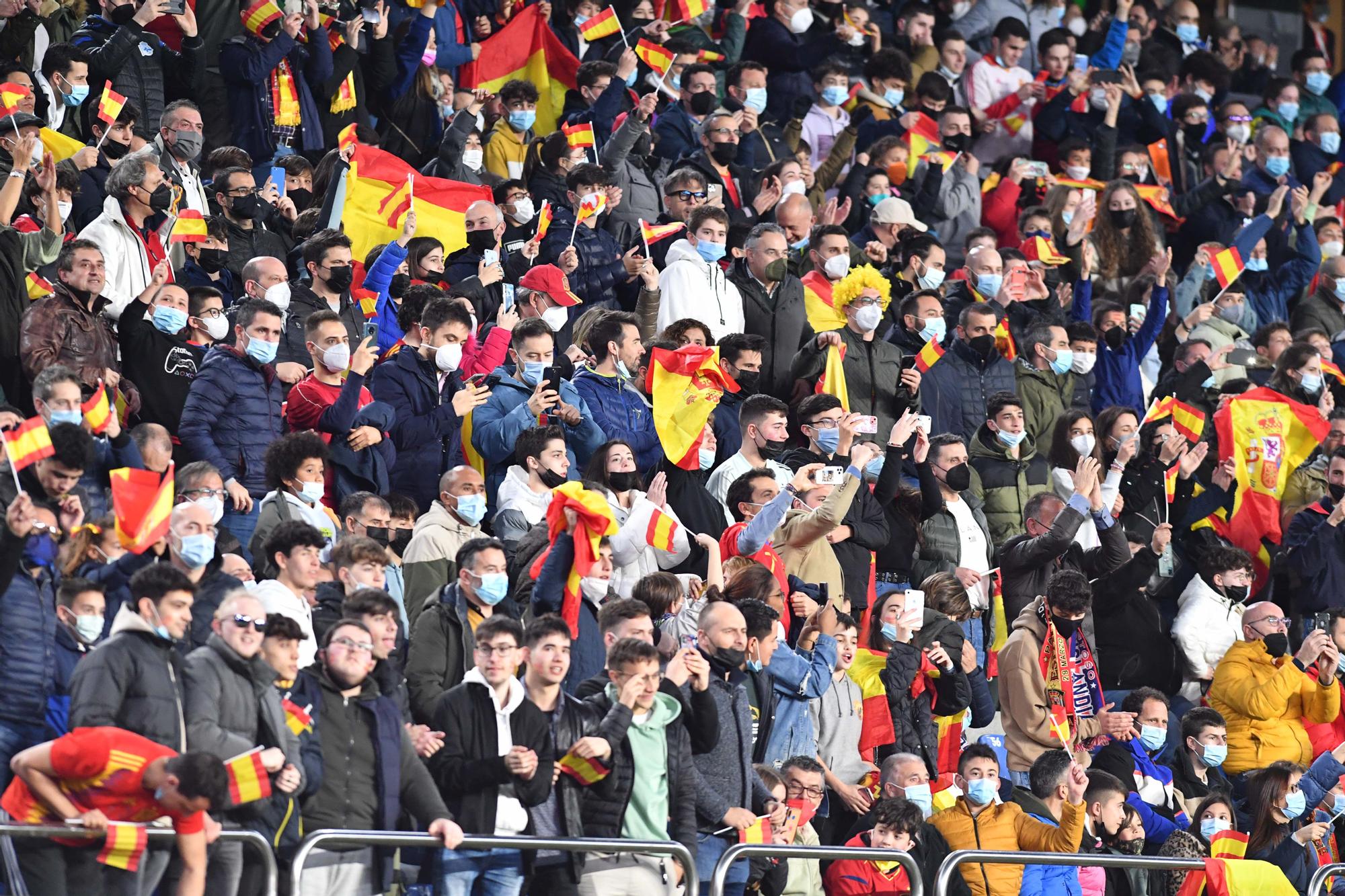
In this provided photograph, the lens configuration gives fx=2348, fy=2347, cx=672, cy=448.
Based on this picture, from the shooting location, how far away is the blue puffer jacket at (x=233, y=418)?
9.73 metres

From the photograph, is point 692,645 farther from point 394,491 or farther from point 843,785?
point 394,491

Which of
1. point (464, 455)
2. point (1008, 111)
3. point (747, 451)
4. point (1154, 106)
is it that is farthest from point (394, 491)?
point (1154, 106)

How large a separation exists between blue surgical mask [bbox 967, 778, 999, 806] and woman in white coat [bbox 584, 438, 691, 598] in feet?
5.03

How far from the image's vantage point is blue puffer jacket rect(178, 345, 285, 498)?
31.9 ft

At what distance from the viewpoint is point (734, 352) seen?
11.7m

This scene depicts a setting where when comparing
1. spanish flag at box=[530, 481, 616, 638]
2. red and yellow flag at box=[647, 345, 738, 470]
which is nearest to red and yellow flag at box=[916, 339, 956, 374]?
red and yellow flag at box=[647, 345, 738, 470]

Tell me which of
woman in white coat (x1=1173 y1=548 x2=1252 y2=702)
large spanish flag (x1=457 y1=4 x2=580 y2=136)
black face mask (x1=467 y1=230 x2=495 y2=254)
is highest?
large spanish flag (x1=457 y1=4 x2=580 y2=136)

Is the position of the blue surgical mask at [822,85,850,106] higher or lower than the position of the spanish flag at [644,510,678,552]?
higher

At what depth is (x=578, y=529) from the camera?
8.97 m

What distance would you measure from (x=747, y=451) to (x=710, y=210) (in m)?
1.90

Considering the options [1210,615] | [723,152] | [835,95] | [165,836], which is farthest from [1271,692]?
[165,836]

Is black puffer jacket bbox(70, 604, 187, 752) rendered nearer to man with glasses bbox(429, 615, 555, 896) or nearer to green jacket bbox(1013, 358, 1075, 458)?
man with glasses bbox(429, 615, 555, 896)

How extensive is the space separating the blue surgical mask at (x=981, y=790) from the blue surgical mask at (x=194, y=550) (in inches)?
135

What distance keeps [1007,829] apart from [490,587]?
2.57 m
